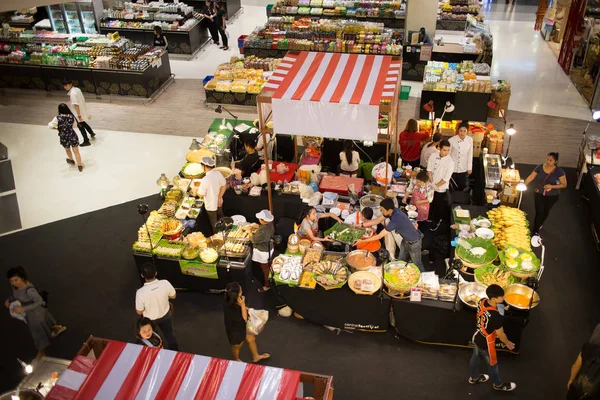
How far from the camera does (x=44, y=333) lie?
7.09 metres

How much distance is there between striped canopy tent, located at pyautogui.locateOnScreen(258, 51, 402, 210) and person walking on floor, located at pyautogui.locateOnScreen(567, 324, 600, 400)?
12.6ft

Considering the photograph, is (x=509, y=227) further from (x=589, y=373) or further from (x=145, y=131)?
(x=145, y=131)

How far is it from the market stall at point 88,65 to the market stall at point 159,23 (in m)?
1.69

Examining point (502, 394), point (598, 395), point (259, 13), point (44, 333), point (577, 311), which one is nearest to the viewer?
point (598, 395)

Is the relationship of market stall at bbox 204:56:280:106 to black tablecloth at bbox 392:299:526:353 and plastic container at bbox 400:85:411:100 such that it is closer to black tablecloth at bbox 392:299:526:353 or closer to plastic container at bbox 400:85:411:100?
plastic container at bbox 400:85:411:100

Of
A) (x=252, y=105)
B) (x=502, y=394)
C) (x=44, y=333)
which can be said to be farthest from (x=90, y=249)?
(x=502, y=394)

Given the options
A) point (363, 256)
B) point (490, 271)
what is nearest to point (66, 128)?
point (363, 256)

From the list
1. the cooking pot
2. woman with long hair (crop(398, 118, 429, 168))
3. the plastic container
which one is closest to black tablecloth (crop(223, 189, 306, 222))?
the cooking pot

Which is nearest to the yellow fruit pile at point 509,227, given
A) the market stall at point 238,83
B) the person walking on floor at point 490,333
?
the person walking on floor at point 490,333

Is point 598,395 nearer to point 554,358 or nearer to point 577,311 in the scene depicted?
point 554,358

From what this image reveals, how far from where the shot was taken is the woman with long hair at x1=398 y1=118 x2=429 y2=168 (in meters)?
9.96

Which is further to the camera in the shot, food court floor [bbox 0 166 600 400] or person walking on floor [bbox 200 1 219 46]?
person walking on floor [bbox 200 1 219 46]

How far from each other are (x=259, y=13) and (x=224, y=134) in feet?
37.5

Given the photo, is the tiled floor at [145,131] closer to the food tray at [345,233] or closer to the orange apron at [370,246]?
the food tray at [345,233]
